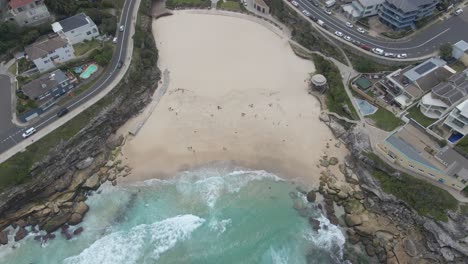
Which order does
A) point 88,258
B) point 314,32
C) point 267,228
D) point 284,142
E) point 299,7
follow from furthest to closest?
point 299,7 → point 314,32 → point 284,142 → point 267,228 → point 88,258

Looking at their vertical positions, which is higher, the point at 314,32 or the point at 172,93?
the point at 314,32

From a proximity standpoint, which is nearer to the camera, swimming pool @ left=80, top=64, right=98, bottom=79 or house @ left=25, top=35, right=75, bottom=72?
house @ left=25, top=35, right=75, bottom=72

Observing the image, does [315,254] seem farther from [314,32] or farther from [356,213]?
[314,32]

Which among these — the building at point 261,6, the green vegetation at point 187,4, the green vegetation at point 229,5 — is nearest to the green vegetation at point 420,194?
the building at point 261,6

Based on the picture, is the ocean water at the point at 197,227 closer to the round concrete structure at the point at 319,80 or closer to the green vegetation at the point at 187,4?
the round concrete structure at the point at 319,80

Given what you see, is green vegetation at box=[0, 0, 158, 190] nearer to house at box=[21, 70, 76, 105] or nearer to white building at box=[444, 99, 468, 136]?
house at box=[21, 70, 76, 105]

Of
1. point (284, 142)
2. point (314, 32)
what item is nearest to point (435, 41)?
point (314, 32)

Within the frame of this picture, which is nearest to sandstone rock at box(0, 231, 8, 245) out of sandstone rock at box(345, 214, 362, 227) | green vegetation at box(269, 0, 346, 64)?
sandstone rock at box(345, 214, 362, 227)
